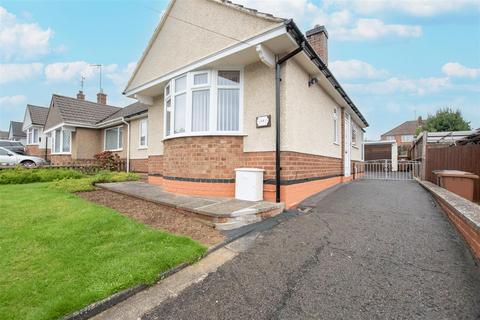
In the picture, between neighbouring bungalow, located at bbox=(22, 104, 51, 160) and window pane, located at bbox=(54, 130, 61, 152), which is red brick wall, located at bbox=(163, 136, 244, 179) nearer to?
window pane, located at bbox=(54, 130, 61, 152)

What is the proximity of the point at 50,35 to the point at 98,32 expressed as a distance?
4.24 m

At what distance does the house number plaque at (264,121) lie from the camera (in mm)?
6152

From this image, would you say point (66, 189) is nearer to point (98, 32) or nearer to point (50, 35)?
point (98, 32)

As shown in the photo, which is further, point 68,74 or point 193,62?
point 68,74

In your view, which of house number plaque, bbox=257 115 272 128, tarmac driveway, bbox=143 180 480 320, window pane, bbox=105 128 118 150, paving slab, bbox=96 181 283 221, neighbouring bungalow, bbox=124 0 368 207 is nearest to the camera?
tarmac driveway, bbox=143 180 480 320

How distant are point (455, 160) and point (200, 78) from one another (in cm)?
1111

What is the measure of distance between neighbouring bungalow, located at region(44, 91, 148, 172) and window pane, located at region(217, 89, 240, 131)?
788 cm

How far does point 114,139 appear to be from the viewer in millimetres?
16859

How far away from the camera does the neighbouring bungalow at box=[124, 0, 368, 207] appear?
19.5 feet

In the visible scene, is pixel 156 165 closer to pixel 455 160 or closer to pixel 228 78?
pixel 228 78

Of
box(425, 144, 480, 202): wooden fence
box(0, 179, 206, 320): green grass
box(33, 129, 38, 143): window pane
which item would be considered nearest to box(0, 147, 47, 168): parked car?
box(33, 129, 38, 143): window pane

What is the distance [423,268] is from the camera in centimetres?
316

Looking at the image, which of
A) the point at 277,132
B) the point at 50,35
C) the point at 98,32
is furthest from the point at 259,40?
the point at 50,35

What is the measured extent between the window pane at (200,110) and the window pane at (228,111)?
0.38 metres
